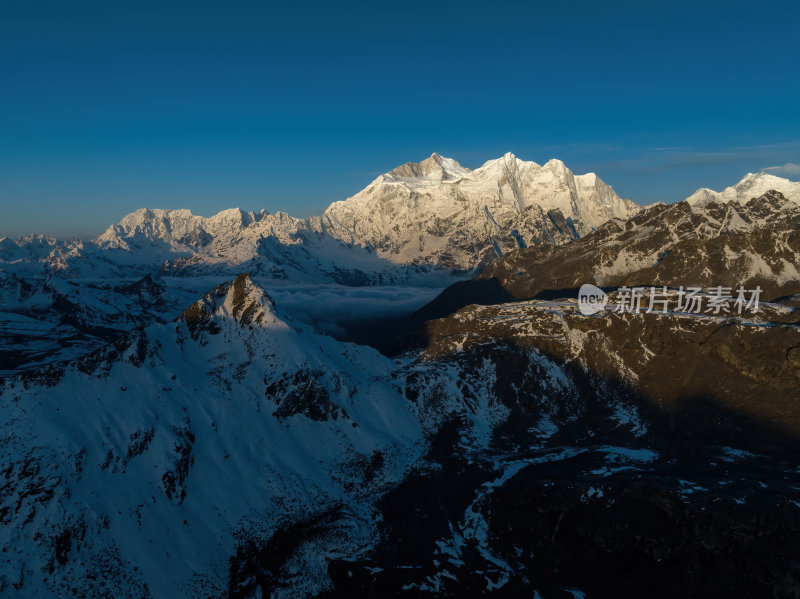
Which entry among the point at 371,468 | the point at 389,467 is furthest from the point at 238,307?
the point at 389,467

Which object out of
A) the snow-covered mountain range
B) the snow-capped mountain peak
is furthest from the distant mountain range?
the snow-capped mountain peak

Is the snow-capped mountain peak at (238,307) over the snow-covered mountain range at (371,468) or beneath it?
over

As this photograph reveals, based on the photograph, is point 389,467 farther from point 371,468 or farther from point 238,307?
point 238,307

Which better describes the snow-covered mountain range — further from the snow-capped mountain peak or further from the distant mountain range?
the snow-capped mountain peak

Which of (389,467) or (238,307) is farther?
(238,307)

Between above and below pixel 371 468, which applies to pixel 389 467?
below

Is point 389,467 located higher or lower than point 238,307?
lower

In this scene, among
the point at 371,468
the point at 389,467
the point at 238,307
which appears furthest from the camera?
the point at 238,307

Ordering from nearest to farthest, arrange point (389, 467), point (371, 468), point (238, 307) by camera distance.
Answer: point (371, 468), point (389, 467), point (238, 307)

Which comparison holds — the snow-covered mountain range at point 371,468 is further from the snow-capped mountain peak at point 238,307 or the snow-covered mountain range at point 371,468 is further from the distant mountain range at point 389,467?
the snow-capped mountain peak at point 238,307

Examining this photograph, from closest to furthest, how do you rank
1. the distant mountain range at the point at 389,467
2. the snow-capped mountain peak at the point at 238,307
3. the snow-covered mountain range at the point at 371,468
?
the distant mountain range at the point at 389,467, the snow-covered mountain range at the point at 371,468, the snow-capped mountain peak at the point at 238,307

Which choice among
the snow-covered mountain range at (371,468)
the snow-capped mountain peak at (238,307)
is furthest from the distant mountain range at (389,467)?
the snow-capped mountain peak at (238,307)

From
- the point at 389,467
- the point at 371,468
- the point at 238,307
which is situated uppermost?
the point at 238,307
